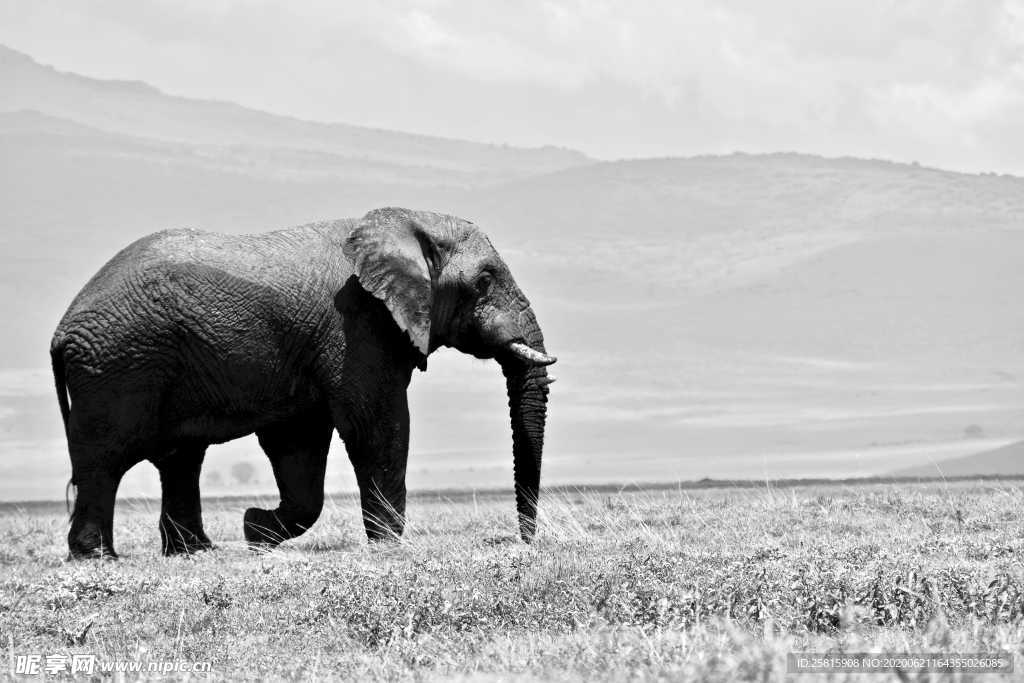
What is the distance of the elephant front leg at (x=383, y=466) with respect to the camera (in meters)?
16.9

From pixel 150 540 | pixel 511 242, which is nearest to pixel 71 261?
pixel 511 242

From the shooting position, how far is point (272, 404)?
55.6 ft

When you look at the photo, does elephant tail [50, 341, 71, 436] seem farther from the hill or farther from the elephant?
the hill

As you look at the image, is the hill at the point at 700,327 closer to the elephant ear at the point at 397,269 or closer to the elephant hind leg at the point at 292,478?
the elephant hind leg at the point at 292,478

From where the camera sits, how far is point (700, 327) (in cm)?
13425

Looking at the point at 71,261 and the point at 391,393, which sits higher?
the point at 71,261

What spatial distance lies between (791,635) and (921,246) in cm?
15253

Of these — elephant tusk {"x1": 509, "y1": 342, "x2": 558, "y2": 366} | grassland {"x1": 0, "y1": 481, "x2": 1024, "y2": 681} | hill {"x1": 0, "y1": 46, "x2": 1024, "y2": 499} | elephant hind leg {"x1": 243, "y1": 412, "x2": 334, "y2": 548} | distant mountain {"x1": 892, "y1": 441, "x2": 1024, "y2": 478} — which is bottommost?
grassland {"x1": 0, "y1": 481, "x2": 1024, "y2": 681}

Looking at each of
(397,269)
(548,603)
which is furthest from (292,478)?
(548,603)

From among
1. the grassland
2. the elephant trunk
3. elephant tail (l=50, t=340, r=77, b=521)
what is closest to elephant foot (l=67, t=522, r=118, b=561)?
elephant tail (l=50, t=340, r=77, b=521)

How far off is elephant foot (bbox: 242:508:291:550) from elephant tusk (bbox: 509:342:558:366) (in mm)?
2913

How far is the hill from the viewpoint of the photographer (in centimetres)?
9044

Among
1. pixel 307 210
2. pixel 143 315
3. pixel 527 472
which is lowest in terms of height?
pixel 527 472

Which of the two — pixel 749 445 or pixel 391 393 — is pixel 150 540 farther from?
pixel 749 445
